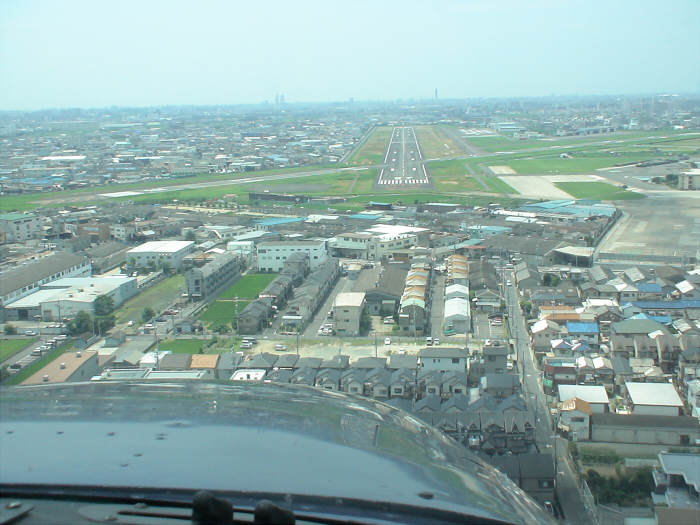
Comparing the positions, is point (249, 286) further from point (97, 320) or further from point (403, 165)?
point (403, 165)

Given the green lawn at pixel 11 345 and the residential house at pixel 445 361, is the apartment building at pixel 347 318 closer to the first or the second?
the residential house at pixel 445 361

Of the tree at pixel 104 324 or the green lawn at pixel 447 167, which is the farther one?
the green lawn at pixel 447 167

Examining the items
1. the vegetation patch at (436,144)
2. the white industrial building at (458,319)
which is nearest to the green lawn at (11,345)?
the white industrial building at (458,319)

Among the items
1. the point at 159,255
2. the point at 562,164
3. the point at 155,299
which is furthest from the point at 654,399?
the point at 562,164

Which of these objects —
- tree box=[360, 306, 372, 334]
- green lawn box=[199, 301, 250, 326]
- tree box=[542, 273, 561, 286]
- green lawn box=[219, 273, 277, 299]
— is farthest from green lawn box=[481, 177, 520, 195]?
green lawn box=[199, 301, 250, 326]

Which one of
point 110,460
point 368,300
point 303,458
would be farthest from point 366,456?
point 368,300
